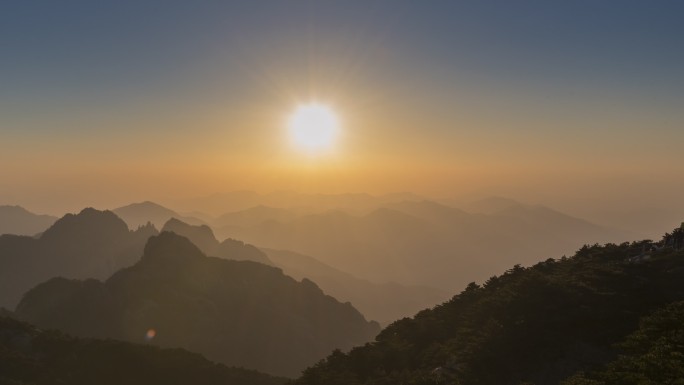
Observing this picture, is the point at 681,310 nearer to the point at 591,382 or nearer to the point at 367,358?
the point at 591,382

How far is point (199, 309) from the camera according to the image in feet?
453

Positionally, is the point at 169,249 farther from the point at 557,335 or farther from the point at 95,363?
the point at 557,335

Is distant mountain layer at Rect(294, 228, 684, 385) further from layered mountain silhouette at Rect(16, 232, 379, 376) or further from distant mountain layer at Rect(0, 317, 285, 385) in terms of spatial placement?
layered mountain silhouette at Rect(16, 232, 379, 376)

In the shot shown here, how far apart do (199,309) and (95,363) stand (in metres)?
65.0

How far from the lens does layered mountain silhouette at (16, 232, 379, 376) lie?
417 feet

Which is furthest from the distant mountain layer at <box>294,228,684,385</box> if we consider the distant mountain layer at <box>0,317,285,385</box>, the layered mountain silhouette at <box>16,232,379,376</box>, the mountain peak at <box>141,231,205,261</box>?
the mountain peak at <box>141,231,205,261</box>

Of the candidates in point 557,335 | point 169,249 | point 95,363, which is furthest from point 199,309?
point 557,335

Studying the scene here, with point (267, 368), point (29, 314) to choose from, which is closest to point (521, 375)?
point (267, 368)

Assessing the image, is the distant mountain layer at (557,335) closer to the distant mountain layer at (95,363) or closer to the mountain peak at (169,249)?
the distant mountain layer at (95,363)

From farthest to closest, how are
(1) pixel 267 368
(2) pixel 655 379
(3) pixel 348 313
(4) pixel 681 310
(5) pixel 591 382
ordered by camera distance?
(3) pixel 348 313 → (1) pixel 267 368 → (4) pixel 681 310 → (5) pixel 591 382 → (2) pixel 655 379

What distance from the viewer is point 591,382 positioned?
25.0m

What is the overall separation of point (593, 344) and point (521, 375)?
6.80 m

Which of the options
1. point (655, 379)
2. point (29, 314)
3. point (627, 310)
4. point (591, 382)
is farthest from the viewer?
point (29, 314)

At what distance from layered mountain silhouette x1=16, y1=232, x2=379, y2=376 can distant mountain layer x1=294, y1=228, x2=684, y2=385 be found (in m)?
93.7
